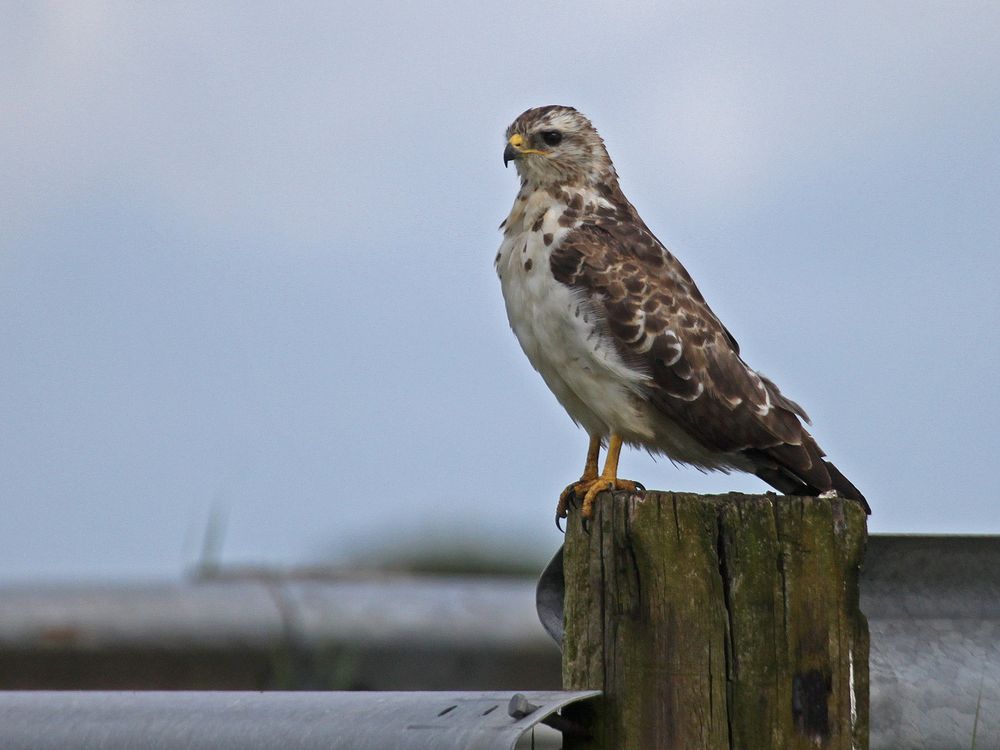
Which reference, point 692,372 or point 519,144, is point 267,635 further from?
point 519,144

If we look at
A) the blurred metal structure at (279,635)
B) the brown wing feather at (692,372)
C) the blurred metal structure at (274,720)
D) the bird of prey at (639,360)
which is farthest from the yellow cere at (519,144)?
the blurred metal structure at (274,720)

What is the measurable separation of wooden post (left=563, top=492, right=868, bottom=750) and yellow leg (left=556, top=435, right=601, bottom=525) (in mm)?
1303

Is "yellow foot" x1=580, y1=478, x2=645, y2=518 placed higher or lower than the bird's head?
lower

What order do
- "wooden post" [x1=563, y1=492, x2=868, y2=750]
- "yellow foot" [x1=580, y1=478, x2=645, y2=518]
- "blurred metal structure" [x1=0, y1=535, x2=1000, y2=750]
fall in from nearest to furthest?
"wooden post" [x1=563, y1=492, x2=868, y2=750]
"yellow foot" [x1=580, y1=478, x2=645, y2=518]
"blurred metal structure" [x1=0, y1=535, x2=1000, y2=750]

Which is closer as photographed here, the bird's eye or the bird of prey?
the bird of prey

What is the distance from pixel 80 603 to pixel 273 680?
792 millimetres

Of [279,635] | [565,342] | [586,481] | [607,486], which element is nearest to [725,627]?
[607,486]

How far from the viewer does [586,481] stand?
5.01 m

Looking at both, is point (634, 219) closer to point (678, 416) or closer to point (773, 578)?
point (678, 416)

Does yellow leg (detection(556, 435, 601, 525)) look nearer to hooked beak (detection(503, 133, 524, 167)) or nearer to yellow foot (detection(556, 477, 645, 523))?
yellow foot (detection(556, 477, 645, 523))

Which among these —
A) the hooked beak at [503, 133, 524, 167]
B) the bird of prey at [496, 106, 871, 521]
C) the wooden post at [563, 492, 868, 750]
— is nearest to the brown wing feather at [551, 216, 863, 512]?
the bird of prey at [496, 106, 871, 521]

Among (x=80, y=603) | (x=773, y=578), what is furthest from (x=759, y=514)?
(x=80, y=603)

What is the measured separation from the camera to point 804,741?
3115 mm

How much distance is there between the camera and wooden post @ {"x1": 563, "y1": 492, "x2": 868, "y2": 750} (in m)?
3.12
